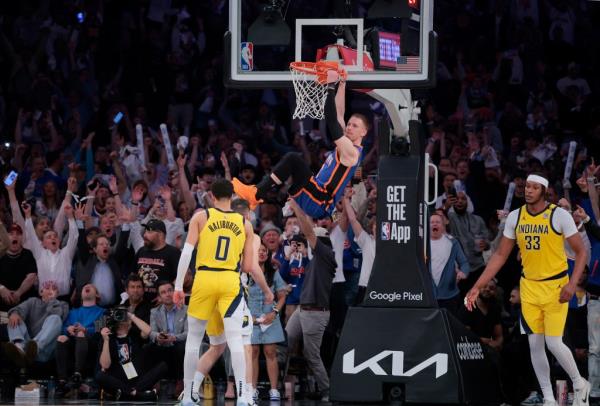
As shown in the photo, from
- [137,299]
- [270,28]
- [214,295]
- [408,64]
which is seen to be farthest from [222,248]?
[137,299]

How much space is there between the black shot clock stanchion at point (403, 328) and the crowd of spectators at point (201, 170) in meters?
1.47

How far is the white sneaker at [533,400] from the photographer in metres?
15.5

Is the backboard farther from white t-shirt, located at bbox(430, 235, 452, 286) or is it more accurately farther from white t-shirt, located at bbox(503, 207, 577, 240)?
white t-shirt, located at bbox(430, 235, 452, 286)

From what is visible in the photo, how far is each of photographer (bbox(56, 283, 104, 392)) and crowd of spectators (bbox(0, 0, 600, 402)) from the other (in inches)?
0.8

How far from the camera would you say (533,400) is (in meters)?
15.6

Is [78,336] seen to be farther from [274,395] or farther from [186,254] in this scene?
[186,254]

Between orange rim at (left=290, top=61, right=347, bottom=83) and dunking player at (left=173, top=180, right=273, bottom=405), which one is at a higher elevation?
orange rim at (left=290, top=61, right=347, bottom=83)

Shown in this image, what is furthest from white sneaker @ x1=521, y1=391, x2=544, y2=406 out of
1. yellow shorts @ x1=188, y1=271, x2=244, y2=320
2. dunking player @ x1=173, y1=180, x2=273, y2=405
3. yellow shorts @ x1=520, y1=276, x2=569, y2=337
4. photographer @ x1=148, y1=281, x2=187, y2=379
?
photographer @ x1=148, y1=281, x2=187, y2=379

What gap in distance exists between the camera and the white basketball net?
1366 cm

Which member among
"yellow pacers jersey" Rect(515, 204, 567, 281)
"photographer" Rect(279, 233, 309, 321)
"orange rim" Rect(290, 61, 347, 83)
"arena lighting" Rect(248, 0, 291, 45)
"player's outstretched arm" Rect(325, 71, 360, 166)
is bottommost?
"photographer" Rect(279, 233, 309, 321)

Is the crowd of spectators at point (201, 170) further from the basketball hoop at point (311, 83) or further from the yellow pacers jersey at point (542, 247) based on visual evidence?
the basketball hoop at point (311, 83)

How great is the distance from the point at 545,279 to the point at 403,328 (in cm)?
171

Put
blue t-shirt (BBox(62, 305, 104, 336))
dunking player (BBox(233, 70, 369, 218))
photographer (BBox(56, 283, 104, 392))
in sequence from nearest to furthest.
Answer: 1. dunking player (BBox(233, 70, 369, 218))
2. photographer (BBox(56, 283, 104, 392))
3. blue t-shirt (BBox(62, 305, 104, 336))

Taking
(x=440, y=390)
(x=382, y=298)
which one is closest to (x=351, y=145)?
(x=382, y=298)
